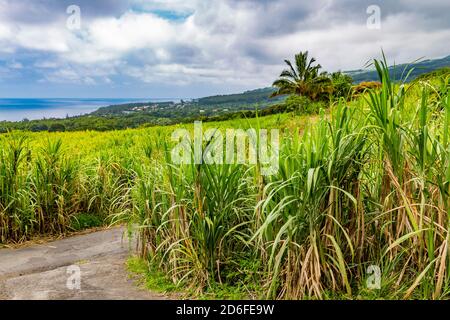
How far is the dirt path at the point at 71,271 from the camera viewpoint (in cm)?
350

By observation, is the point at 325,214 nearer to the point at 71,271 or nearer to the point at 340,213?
the point at 340,213

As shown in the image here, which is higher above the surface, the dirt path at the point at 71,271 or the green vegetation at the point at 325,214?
the green vegetation at the point at 325,214

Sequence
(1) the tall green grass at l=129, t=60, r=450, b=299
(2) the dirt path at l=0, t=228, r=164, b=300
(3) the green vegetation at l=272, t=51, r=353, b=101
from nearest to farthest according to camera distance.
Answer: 1. (1) the tall green grass at l=129, t=60, r=450, b=299
2. (2) the dirt path at l=0, t=228, r=164, b=300
3. (3) the green vegetation at l=272, t=51, r=353, b=101

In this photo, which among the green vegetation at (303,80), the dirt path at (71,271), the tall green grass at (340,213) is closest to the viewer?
the tall green grass at (340,213)

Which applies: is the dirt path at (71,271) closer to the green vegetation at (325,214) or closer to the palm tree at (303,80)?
the green vegetation at (325,214)

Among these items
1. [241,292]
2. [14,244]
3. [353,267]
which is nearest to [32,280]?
[14,244]

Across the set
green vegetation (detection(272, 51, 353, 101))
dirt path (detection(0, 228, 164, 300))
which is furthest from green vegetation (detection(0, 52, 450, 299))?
green vegetation (detection(272, 51, 353, 101))

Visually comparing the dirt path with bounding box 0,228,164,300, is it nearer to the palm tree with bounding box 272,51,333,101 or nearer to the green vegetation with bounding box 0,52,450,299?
the green vegetation with bounding box 0,52,450,299

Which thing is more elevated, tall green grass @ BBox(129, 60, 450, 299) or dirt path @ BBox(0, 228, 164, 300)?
tall green grass @ BBox(129, 60, 450, 299)

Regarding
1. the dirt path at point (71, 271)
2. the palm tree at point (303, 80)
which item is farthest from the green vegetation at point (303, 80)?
the dirt path at point (71, 271)

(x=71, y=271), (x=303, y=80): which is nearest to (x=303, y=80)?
(x=303, y=80)

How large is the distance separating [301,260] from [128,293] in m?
1.41

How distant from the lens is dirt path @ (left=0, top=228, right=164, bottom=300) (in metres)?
3.50

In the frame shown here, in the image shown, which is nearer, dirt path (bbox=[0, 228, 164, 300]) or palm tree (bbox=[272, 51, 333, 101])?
dirt path (bbox=[0, 228, 164, 300])
